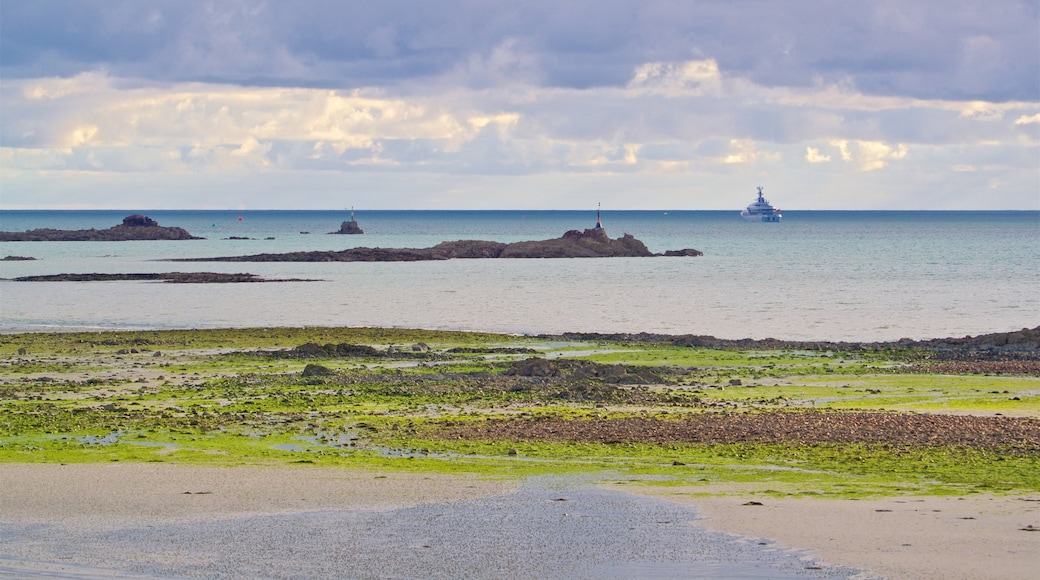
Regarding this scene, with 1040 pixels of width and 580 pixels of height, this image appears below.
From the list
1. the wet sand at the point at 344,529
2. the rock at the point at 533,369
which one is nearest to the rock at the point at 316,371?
the rock at the point at 533,369

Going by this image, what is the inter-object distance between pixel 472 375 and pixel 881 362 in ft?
47.9

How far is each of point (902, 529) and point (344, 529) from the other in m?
7.52

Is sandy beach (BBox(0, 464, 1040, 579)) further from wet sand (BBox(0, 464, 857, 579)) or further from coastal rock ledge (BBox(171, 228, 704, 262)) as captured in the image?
coastal rock ledge (BBox(171, 228, 704, 262))

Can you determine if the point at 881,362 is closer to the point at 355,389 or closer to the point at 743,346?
the point at 743,346

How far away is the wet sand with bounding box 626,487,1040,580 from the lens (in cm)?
1563

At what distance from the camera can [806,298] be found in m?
82.5

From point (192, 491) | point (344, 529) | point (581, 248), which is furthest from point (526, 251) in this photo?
point (344, 529)

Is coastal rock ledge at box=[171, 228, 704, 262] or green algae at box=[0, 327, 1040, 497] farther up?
coastal rock ledge at box=[171, 228, 704, 262]

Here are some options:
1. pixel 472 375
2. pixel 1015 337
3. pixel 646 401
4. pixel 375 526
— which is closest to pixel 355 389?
pixel 472 375

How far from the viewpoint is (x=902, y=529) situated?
1727 cm

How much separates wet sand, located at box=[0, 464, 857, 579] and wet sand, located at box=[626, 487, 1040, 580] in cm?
53

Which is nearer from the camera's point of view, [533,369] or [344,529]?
[344,529]

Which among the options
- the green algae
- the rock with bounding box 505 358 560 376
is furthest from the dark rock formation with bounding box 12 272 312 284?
the rock with bounding box 505 358 560 376

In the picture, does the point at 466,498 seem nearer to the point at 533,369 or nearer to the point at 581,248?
the point at 533,369
